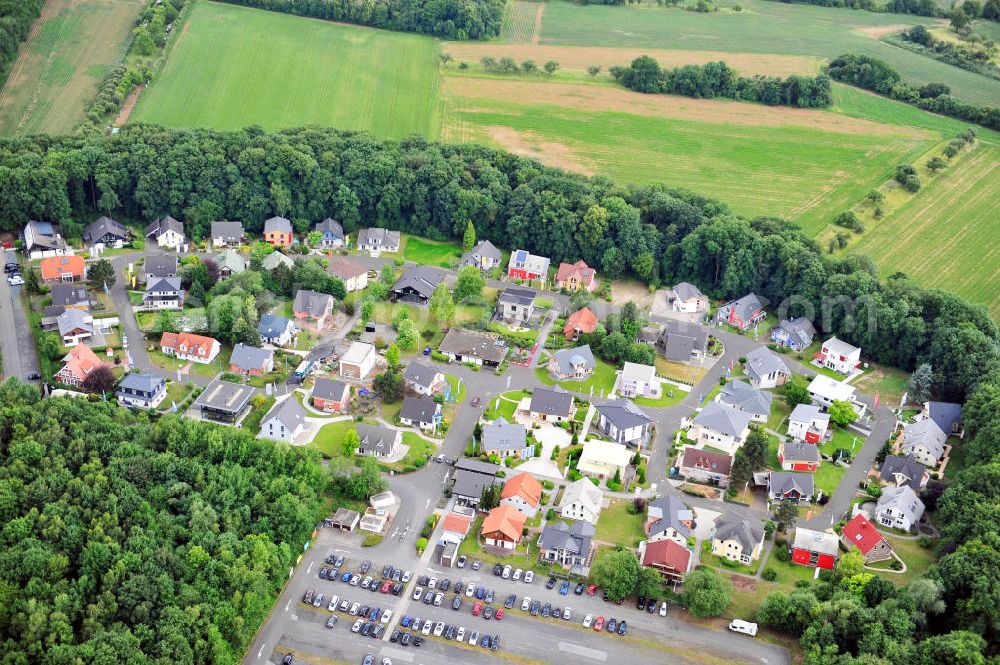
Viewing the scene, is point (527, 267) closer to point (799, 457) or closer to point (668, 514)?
point (799, 457)

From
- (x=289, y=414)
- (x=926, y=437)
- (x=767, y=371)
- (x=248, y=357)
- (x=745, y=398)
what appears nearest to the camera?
(x=926, y=437)

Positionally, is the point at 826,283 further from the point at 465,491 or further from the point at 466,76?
the point at 466,76

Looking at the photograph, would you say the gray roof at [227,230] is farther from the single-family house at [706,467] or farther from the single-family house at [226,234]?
the single-family house at [706,467]

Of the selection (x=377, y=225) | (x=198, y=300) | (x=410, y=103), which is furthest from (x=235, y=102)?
(x=198, y=300)

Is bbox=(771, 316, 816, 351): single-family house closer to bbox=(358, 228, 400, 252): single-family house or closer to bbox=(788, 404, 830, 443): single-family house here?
bbox=(788, 404, 830, 443): single-family house

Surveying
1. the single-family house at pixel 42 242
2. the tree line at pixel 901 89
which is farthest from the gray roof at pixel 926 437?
the single-family house at pixel 42 242

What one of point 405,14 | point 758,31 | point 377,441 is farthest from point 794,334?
point 405,14

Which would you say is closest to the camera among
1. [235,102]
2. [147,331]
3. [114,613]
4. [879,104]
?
[114,613]

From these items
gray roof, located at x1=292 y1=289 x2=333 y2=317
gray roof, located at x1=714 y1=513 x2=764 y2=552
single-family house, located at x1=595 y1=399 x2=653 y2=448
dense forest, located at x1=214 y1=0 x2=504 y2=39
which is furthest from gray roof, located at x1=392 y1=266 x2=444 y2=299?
dense forest, located at x1=214 y1=0 x2=504 y2=39
